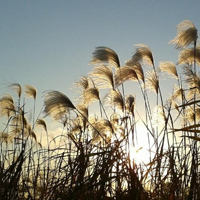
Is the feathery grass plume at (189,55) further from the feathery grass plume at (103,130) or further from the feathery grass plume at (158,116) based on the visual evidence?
the feathery grass plume at (103,130)

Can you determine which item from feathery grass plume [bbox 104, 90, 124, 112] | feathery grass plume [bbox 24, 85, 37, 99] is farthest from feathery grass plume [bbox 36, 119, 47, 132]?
feathery grass plume [bbox 104, 90, 124, 112]

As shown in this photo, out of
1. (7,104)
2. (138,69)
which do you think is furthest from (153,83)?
(7,104)

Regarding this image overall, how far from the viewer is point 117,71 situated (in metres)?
5.18

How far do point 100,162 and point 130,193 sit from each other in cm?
40

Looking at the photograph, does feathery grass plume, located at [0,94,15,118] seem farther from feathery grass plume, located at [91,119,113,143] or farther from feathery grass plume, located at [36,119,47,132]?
feathery grass plume, located at [91,119,113,143]

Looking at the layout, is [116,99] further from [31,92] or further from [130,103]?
[31,92]

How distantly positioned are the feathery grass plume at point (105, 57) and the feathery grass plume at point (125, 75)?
21cm

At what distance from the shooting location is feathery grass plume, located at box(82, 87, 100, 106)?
5.30 metres

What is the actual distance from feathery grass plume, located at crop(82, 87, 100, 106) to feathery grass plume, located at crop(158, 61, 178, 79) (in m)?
1.10

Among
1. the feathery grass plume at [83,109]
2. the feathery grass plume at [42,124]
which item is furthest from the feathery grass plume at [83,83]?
the feathery grass plume at [42,124]

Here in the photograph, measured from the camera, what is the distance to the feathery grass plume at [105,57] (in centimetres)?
527

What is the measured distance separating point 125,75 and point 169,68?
86 cm

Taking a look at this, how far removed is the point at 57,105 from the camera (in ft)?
14.3

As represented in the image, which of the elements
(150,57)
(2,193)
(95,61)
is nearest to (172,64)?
(150,57)
